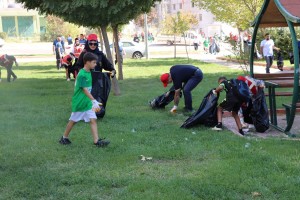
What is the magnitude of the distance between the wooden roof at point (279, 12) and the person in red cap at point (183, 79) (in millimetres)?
1674

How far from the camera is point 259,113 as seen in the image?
7.46 m

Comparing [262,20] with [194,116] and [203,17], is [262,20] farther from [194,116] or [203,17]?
[203,17]

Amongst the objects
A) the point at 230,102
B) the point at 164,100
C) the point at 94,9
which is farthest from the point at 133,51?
the point at 230,102

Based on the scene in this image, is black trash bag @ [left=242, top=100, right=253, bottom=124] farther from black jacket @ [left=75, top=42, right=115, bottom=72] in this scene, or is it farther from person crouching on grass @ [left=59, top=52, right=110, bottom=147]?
black jacket @ [left=75, top=42, right=115, bottom=72]

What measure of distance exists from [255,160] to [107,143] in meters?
2.13

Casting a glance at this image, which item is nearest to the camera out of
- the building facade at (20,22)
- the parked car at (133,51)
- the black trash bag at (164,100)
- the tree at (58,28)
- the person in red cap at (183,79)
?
the person in red cap at (183,79)

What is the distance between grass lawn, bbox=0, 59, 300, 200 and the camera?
4.57 meters

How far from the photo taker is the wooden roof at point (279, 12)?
22.5 ft

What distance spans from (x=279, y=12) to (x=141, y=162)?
168 inches

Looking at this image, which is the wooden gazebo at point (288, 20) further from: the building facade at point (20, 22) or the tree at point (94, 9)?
the building facade at point (20, 22)

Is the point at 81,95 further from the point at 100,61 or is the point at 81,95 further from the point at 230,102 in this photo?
the point at 100,61

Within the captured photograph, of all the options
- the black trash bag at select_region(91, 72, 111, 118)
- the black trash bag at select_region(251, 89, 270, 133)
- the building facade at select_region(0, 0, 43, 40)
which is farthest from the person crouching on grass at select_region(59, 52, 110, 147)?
the building facade at select_region(0, 0, 43, 40)

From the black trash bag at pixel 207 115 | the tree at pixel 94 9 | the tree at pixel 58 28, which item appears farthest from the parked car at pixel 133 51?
the black trash bag at pixel 207 115

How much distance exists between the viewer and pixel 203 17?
2889 inches
